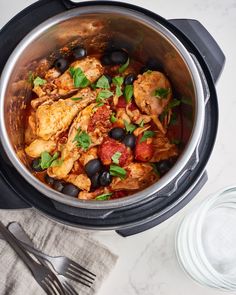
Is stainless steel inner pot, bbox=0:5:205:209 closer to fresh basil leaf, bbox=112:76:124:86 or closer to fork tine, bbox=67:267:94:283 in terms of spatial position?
fresh basil leaf, bbox=112:76:124:86

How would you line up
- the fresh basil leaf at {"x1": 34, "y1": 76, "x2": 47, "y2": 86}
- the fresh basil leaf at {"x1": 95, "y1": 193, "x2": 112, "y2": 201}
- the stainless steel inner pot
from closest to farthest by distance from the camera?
the stainless steel inner pot
the fresh basil leaf at {"x1": 95, "y1": 193, "x2": 112, "y2": 201}
the fresh basil leaf at {"x1": 34, "y1": 76, "x2": 47, "y2": 86}

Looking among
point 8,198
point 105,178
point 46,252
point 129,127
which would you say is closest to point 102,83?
point 129,127

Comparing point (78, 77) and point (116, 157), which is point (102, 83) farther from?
point (116, 157)

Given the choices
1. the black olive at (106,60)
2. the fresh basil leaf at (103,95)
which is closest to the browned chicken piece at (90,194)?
the fresh basil leaf at (103,95)

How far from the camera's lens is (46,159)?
49.6 inches

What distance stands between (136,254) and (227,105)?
19.0 inches

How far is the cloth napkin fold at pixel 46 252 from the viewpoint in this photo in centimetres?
138

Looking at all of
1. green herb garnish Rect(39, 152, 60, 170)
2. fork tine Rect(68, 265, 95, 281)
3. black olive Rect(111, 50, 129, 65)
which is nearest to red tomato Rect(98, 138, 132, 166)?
green herb garnish Rect(39, 152, 60, 170)

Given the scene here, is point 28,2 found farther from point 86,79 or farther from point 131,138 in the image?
point 131,138

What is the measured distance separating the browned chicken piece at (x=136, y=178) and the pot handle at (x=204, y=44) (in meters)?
0.26

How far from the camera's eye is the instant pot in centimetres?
114

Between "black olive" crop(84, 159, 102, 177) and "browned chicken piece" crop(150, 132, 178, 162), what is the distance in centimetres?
Result: 13

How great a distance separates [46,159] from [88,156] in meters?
0.10

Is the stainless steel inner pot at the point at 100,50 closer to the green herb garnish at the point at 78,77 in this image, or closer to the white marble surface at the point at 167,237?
the green herb garnish at the point at 78,77
